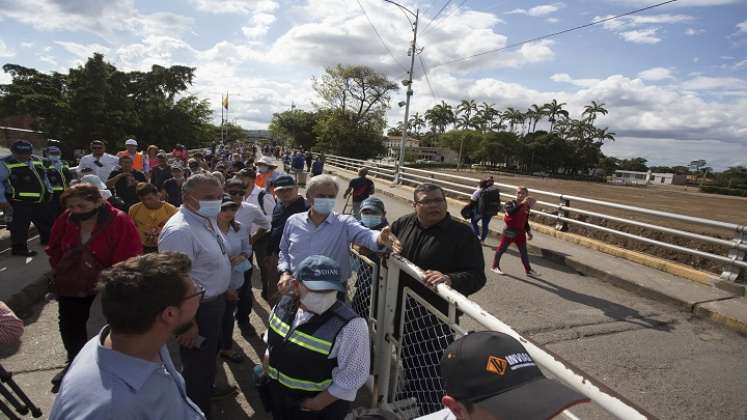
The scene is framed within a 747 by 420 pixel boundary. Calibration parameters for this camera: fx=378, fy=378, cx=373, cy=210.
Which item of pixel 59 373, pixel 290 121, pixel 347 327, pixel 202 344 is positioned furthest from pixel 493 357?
pixel 290 121

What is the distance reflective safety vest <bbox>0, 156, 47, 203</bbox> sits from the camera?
5352 millimetres

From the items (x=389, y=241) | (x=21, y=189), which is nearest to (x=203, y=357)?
(x=389, y=241)

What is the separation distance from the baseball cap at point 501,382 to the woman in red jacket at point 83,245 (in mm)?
2821

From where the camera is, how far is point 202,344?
2568mm

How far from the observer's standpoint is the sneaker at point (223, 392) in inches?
118

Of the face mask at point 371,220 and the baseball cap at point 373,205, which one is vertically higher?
the baseball cap at point 373,205

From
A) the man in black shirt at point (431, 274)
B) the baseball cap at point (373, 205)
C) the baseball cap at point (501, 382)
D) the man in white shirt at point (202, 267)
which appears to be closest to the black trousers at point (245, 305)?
the man in white shirt at point (202, 267)

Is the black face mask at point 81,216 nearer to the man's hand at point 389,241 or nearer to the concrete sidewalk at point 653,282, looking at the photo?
the man's hand at point 389,241

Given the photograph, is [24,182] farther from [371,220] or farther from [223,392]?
[371,220]

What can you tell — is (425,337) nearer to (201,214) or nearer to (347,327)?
(347,327)

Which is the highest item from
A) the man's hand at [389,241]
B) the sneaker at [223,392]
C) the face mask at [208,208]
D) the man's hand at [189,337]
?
the face mask at [208,208]

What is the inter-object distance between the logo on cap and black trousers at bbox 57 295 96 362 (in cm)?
319

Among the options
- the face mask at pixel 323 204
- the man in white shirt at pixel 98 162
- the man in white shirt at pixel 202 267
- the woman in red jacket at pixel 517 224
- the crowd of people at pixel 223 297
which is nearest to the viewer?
the crowd of people at pixel 223 297

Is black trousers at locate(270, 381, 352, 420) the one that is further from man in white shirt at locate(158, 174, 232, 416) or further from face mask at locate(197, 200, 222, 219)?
face mask at locate(197, 200, 222, 219)
